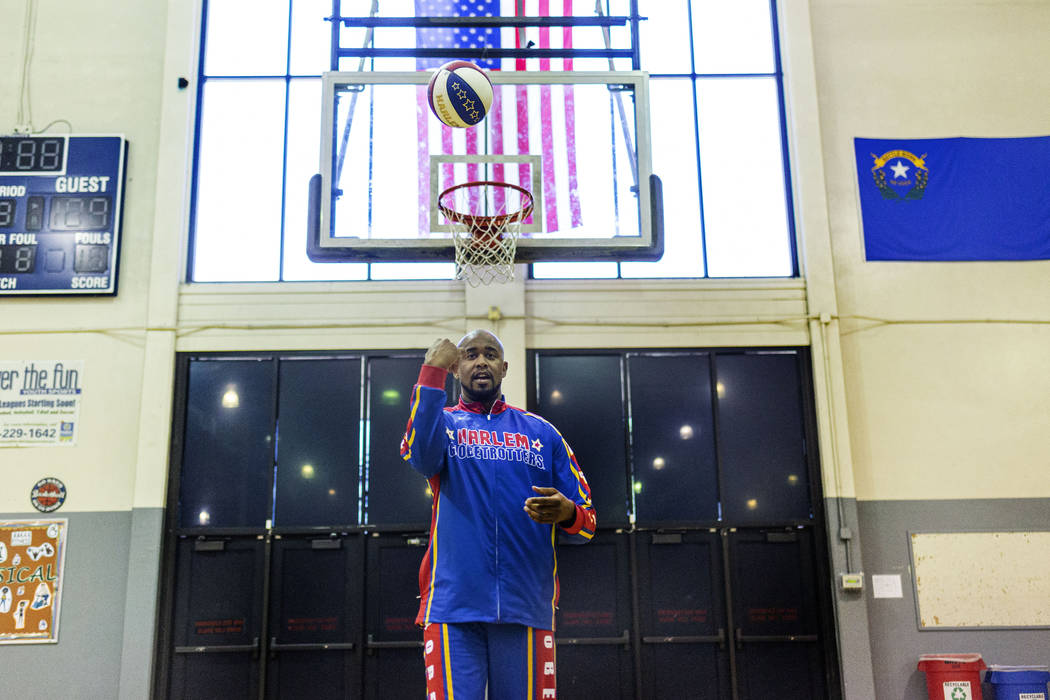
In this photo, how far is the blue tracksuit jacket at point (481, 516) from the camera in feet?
A: 11.9

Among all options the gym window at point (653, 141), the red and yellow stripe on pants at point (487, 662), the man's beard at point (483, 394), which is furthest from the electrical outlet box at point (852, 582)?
the man's beard at point (483, 394)

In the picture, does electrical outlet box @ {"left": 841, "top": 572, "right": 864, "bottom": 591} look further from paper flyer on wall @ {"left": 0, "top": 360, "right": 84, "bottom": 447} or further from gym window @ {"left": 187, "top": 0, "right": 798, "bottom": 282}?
paper flyer on wall @ {"left": 0, "top": 360, "right": 84, "bottom": 447}

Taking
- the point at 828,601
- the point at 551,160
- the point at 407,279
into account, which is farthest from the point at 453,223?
the point at 828,601

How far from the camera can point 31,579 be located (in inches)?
273

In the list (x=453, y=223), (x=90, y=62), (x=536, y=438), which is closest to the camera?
(x=536, y=438)

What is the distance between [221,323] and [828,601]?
5429mm

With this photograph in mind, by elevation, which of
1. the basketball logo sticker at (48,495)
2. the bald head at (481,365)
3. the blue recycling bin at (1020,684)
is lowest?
the blue recycling bin at (1020,684)

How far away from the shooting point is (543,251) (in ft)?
18.9

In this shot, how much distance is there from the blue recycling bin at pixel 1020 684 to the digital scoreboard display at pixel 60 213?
7652 millimetres

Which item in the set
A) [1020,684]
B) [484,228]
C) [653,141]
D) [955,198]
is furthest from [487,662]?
[955,198]

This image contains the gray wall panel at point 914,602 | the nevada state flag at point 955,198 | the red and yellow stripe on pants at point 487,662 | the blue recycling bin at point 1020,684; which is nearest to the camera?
the red and yellow stripe on pants at point 487,662

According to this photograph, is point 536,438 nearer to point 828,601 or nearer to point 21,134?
point 828,601

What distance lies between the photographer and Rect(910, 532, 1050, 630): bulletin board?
705 cm

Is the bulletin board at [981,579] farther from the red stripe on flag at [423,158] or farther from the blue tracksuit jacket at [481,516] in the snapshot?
the red stripe on flag at [423,158]
